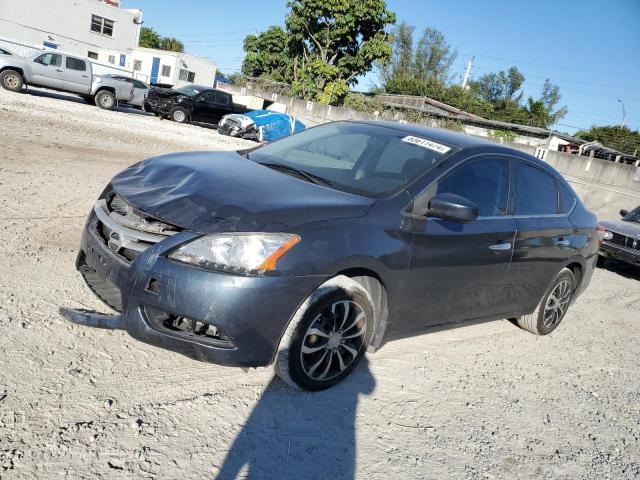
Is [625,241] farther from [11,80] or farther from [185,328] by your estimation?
[11,80]

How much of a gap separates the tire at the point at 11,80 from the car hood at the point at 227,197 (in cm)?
1769

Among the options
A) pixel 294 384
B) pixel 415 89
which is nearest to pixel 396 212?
pixel 294 384

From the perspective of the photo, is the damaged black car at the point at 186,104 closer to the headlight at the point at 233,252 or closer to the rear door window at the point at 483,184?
the rear door window at the point at 483,184

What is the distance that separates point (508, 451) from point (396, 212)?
61.6 inches

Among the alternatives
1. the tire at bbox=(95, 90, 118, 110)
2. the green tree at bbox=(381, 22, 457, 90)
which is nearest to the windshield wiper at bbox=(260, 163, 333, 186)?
the tire at bbox=(95, 90, 118, 110)

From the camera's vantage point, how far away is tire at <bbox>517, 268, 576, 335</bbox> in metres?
5.07

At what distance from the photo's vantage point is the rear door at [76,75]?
1948 centimetres

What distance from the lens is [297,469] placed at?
2641 mm

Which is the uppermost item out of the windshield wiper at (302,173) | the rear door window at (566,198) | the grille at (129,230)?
the rear door window at (566,198)

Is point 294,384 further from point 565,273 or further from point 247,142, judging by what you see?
point 247,142

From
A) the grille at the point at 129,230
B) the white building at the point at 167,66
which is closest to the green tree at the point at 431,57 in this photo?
the white building at the point at 167,66

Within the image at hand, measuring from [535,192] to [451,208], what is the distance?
1608 millimetres

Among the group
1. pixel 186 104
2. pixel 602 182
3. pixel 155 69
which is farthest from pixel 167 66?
pixel 602 182

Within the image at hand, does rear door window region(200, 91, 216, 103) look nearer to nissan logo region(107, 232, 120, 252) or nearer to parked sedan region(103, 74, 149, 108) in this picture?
parked sedan region(103, 74, 149, 108)
